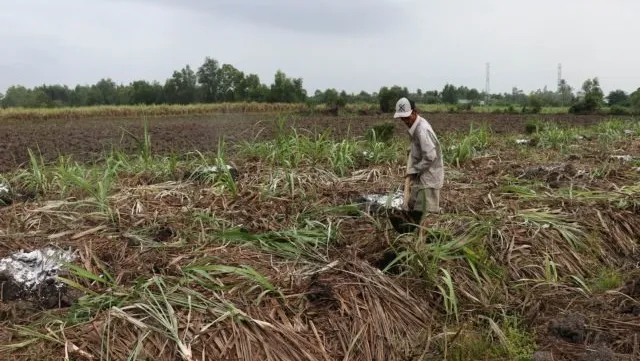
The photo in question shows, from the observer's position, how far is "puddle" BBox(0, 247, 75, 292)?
3182mm

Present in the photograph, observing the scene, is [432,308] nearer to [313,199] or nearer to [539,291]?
[539,291]

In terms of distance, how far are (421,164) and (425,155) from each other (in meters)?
0.09

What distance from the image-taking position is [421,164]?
170 inches

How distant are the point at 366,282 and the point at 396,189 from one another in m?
2.25

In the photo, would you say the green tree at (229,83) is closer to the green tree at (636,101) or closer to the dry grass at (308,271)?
the green tree at (636,101)

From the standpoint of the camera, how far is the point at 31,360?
2.58 m

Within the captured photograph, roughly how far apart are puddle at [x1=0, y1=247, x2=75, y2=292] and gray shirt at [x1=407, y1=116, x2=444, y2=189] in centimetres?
263

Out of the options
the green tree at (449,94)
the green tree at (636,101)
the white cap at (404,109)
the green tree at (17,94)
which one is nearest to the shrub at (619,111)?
the green tree at (636,101)

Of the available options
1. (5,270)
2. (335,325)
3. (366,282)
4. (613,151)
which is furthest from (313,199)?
(613,151)

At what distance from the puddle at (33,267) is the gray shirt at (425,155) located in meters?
2.63

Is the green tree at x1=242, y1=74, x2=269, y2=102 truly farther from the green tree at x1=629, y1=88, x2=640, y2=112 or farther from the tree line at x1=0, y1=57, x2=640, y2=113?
the green tree at x1=629, y1=88, x2=640, y2=112

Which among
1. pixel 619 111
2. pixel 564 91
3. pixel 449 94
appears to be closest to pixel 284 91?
pixel 449 94

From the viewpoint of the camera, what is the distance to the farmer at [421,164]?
13.9ft

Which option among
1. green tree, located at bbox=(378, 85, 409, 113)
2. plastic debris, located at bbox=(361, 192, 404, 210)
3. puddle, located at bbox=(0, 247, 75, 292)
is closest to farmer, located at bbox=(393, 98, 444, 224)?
plastic debris, located at bbox=(361, 192, 404, 210)
